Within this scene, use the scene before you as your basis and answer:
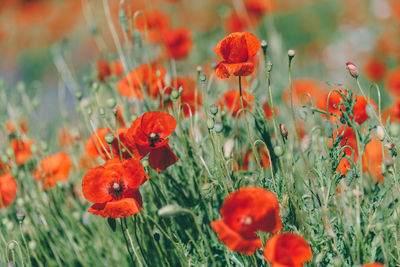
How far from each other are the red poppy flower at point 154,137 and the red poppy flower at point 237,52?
0.69 ft

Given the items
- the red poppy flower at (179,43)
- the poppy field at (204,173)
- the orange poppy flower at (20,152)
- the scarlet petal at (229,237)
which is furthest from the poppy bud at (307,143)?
the red poppy flower at (179,43)

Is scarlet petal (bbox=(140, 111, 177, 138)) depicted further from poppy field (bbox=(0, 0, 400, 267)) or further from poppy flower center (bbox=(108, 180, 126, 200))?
poppy flower center (bbox=(108, 180, 126, 200))

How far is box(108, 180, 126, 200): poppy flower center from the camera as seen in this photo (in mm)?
1167

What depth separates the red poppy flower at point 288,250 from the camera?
925 millimetres

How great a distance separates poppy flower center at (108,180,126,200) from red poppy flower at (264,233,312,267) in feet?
1.45

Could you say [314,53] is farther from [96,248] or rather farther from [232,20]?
[96,248]

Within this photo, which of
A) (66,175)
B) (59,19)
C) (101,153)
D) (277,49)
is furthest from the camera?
(59,19)

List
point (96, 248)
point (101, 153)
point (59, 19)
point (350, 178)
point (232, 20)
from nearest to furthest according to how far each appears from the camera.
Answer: point (350, 178) → point (101, 153) → point (96, 248) → point (232, 20) → point (59, 19)

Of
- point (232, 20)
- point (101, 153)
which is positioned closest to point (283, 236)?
point (101, 153)

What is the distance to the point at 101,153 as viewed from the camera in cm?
140

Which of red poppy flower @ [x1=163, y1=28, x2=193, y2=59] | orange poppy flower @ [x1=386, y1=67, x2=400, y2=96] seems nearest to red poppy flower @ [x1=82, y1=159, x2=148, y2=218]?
red poppy flower @ [x1=163, y1=28, x2=193, y2=59]

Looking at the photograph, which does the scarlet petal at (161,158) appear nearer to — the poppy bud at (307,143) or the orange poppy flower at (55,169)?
the poppy bud at (307,143)

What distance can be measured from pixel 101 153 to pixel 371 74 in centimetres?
322

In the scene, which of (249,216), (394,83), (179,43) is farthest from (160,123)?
(394,83)
